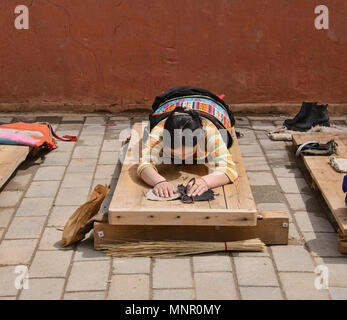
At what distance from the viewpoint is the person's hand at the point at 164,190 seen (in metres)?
4.22

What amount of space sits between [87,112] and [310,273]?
14.7 feet

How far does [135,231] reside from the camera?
4.17m

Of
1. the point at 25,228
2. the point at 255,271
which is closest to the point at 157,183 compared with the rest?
the point at 255,271

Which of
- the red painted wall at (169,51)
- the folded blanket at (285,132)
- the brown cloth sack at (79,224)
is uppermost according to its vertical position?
the red painted wall at (169,51)

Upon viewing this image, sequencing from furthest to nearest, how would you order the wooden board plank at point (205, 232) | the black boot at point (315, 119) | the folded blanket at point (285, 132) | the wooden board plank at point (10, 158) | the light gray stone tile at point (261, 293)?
the black boot at point (315, 119) → the folded blanket at point (285, 132) → the wooden board plank at point (10, 158) → the wooden board plank at point (205, 232) → the light gray stone tile at point (261, 293)

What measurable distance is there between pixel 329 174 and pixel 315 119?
5.74 feet

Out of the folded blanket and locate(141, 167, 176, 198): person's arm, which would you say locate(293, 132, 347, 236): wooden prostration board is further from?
locate(141, 167, 176, 198): person's arm

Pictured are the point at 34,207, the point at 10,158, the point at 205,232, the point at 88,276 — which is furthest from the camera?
the point at 10,158

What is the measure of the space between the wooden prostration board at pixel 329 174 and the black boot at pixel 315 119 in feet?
1.57

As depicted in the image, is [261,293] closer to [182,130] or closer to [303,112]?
[182,130]

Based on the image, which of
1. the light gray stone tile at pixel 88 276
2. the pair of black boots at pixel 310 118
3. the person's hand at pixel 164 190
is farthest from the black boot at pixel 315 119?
the light gray stone tile at pixel 88 276

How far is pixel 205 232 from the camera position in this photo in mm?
4180

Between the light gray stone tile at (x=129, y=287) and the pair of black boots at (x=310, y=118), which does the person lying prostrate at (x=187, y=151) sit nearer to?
the light gray stone tile at (x=129, y=287)

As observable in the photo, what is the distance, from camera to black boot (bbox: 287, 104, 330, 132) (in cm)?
663
